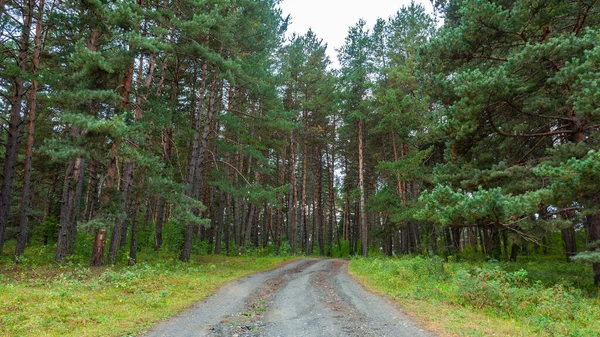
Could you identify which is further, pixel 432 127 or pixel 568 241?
pixel 568 241

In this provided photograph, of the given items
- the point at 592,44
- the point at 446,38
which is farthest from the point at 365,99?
the point at 592,44

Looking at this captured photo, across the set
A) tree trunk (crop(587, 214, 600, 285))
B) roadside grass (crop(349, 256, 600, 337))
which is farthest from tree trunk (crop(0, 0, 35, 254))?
tree trunk (crop(587, 214, 600, 285))

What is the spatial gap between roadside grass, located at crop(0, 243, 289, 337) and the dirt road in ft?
2.00

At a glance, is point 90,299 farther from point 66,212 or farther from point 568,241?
point 568,241

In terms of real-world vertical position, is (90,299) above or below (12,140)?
below

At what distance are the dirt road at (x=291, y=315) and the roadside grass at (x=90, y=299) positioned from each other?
0.61m

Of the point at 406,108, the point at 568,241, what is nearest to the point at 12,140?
the point at 406,108

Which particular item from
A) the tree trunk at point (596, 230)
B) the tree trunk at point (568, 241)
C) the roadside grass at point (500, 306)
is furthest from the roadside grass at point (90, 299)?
the tree trunk at point (568, 241)

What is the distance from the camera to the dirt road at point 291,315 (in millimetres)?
5927

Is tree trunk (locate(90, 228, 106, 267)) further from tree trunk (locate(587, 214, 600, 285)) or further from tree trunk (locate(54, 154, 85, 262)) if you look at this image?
tree trunk (locate(587, 214, 600, 285))

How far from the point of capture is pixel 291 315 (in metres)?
7.15

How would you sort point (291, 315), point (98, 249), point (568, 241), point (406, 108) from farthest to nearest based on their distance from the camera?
point (406, 108)
point (568, 241)
point (98, 249)
point (291, 315)

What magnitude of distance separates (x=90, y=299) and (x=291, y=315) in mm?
4773

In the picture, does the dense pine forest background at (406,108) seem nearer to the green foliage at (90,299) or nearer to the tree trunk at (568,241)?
the tree trunk at (568,241)
